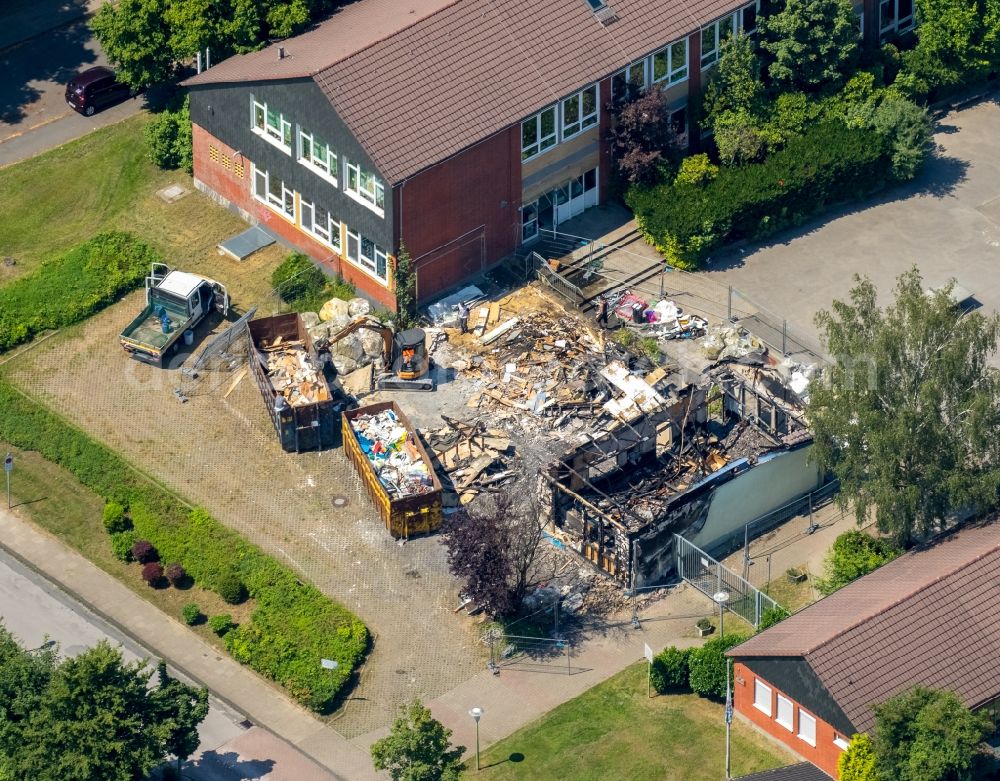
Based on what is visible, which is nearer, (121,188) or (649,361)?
(649,361)

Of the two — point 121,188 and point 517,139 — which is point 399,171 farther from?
point 121,188

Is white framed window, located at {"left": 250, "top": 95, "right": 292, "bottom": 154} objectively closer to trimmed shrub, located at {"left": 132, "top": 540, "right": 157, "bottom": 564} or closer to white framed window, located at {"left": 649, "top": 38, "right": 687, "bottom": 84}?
white framed window, located at {"left": 649, "top": 38, "right": 687, "bottom": 84}

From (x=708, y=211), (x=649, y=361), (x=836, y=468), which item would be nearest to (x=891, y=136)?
(x=708, y=211)

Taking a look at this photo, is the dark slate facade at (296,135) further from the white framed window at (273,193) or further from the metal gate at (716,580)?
the metal gate at (716,580)

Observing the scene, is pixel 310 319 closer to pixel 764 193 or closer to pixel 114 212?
pixel 114 212

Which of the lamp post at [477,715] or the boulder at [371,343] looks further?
the boulder at [371,343]

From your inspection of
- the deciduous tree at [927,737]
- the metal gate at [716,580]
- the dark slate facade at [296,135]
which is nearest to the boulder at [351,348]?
the dark slate facade at [296,135]

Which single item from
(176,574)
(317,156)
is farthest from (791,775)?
(317,156)

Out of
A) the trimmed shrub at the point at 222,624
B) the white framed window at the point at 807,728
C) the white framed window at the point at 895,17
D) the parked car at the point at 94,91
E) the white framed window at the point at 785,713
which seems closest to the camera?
the white framed window at the point at 807,728
